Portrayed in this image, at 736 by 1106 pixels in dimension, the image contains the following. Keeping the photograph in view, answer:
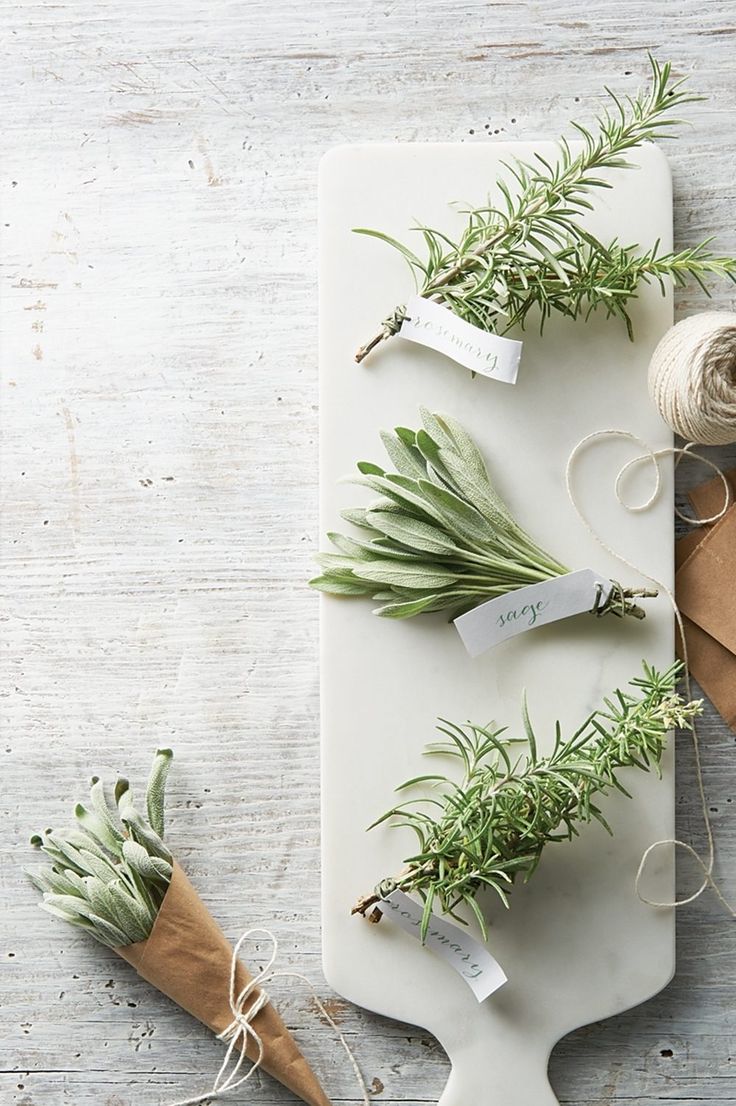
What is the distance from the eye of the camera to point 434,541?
3.75ft

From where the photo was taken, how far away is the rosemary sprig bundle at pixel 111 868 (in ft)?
3.83

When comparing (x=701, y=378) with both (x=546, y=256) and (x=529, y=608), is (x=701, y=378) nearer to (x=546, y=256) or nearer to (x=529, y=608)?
(x=546, y=256)

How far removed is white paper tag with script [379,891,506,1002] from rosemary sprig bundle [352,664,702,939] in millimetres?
17

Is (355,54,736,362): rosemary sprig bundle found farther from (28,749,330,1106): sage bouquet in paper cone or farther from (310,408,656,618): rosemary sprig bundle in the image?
(28,749,330,1106): sage bouquet in paper cone

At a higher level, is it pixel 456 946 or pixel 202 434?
pixel 202 434

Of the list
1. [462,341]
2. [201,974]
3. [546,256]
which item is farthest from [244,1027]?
[546,256]

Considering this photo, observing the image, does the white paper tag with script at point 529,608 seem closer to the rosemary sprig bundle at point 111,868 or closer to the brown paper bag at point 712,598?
the brown paper bag at point 712,598

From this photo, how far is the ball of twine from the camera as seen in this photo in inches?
43.0

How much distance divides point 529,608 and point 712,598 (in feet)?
0.75

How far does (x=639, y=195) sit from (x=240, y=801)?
877mm

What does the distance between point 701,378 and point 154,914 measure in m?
0.87

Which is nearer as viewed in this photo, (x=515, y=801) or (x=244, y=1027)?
(x=515, y=801)

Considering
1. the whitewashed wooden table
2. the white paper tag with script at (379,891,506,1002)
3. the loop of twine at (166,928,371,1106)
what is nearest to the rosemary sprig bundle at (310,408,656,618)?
the whitewashed wooden table

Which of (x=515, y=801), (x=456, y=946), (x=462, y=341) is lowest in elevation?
(x=456, y=946)
